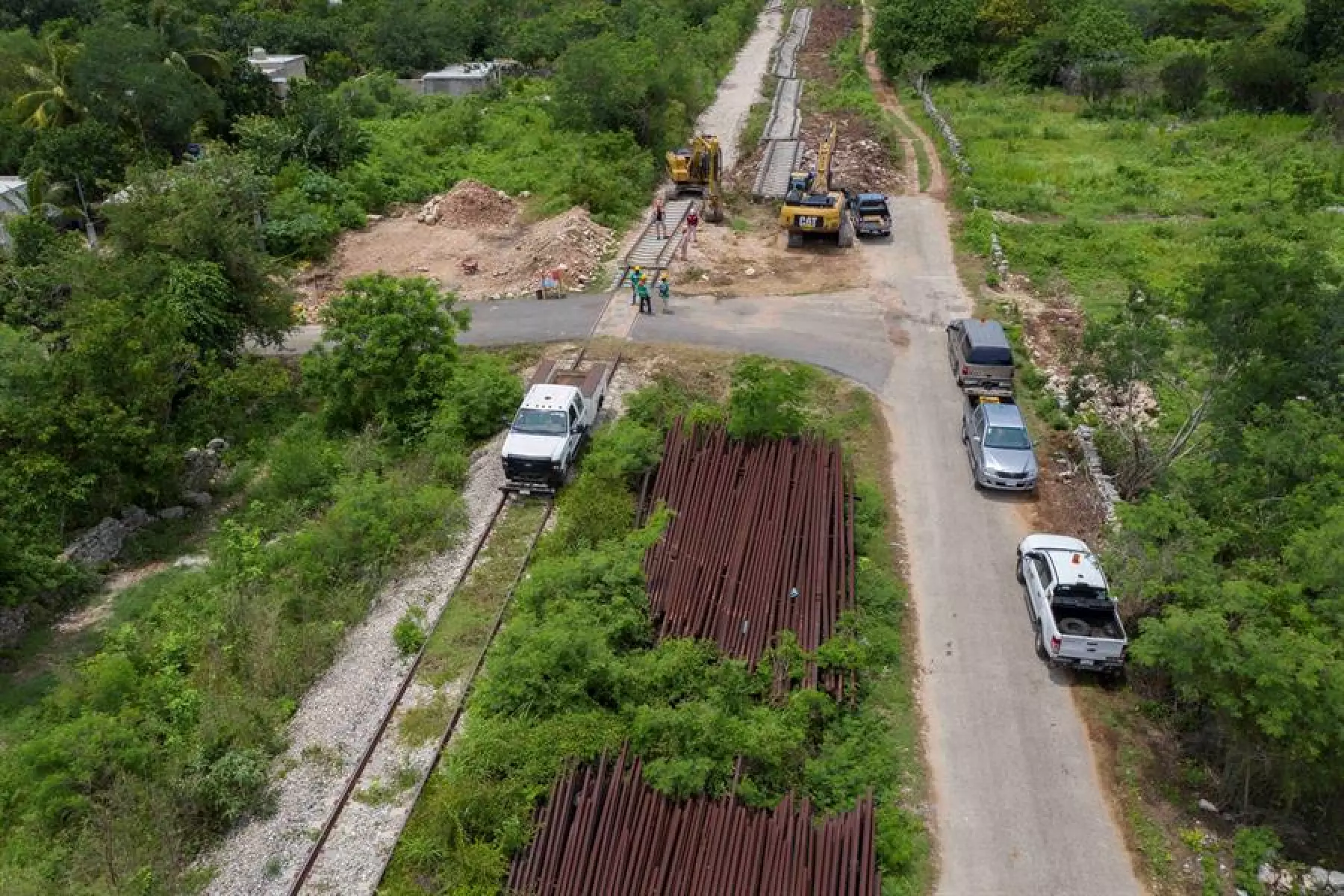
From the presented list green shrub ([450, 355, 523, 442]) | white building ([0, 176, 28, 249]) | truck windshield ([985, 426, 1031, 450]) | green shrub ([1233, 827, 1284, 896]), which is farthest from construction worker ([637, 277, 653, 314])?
white building ([0, 176, 28, 249])

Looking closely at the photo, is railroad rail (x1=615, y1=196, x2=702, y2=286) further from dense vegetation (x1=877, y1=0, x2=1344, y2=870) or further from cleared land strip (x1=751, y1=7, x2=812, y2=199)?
dense vegetation (x1=877, y1=0, x2=1344, y2=870)

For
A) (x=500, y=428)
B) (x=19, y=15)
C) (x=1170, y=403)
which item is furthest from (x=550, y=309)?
(x=19, y=15)

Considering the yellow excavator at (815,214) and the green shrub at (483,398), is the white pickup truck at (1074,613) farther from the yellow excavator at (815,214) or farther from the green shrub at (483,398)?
the yellow excavator at (815,214)

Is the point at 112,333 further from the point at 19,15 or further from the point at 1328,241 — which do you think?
the point at 19,15

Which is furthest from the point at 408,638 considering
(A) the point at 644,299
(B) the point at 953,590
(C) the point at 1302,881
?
(A) the point at 644,299

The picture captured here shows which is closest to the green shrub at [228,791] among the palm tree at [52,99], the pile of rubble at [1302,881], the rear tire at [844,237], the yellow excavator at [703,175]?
the pile of rubble at [1302,881]

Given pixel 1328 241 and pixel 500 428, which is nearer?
pixel 500 428
